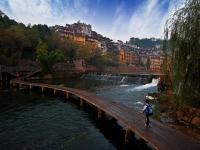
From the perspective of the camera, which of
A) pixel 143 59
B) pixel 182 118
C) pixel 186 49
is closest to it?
pixel 186 49

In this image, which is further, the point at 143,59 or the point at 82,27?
the point at 143,59

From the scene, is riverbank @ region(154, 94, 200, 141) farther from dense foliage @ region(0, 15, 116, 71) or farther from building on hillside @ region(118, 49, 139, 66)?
building on hillside @ region(118, 49, 139, 66)

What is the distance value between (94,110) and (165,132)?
14.9 meters

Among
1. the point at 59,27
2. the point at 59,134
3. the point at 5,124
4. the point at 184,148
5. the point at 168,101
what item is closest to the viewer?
the point at 184,148

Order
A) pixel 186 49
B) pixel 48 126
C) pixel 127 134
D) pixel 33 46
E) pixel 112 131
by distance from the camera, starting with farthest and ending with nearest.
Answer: pixel 33 46, pixel 48 126, pixel 112 131, pixel 127 134, pixel 186 49

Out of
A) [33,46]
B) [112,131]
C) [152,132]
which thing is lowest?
[112,131]

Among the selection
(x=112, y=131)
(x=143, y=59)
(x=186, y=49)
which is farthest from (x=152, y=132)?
(x=143, y=59)

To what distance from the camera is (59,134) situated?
74.4 ft

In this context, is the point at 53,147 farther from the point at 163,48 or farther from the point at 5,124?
the point at 163,48

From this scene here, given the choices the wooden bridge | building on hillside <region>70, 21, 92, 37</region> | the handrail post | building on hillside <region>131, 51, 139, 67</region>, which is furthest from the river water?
building on hillside <region>131, 51, 139, 67</region>

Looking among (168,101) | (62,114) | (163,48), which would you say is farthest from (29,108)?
(163,48)

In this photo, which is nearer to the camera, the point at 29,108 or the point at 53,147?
the point at 53,147

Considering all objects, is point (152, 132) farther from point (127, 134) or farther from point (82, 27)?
point (82, 27)

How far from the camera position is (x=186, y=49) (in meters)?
13.4
